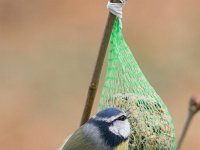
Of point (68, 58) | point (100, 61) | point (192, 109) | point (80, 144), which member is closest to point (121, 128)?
point (80, 144)

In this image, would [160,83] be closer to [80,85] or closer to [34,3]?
[80,85]

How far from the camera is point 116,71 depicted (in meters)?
3.15

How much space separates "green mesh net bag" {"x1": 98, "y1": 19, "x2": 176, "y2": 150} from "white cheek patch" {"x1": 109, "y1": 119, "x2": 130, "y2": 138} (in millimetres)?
120

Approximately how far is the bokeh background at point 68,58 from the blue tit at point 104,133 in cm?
376

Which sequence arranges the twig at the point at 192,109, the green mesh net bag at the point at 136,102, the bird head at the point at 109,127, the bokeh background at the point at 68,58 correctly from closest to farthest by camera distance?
the twig at the point at 192,109, the bird head at the point at 109,127, the green mesh net bag at the point at 136,102, the bokeh background at the point at 68,58

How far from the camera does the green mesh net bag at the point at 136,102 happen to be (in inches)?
Result: 117

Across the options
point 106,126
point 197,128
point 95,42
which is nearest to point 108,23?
point 106,126

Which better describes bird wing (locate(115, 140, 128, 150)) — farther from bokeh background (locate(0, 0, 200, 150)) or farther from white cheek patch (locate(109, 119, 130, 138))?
bokeh background (locate(0, 0, 200, 150))

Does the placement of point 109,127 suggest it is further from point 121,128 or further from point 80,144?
point 80,144

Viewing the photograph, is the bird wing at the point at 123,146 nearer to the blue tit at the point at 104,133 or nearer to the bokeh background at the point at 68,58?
the blue tit at the point at 104,133

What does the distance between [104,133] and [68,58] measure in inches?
235

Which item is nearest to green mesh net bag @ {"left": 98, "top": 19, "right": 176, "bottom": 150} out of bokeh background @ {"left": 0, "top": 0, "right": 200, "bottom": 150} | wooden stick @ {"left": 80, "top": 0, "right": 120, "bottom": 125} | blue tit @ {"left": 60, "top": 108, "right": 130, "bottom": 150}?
blue tit @ {"left": 60, "top": 108, "right": 130, "bottom": 150}

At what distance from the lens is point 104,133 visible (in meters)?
2.87

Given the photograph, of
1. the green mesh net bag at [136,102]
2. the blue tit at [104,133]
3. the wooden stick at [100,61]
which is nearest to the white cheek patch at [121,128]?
the blue tit at [104,133]
